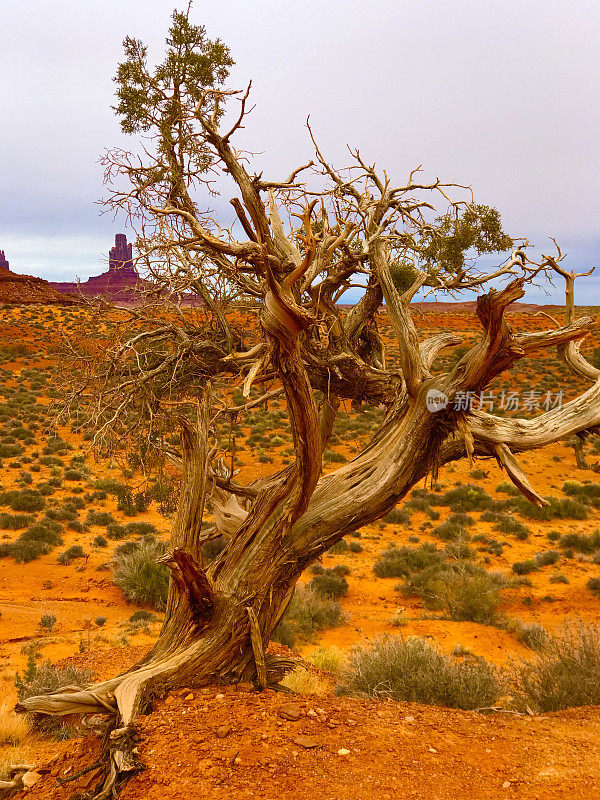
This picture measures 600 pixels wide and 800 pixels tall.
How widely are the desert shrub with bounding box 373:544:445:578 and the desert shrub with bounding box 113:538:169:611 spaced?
4.92m

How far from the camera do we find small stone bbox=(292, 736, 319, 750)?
12.1 feet

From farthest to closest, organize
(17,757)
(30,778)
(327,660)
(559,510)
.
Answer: (559,510), (327,660), (17,757), (30,778)

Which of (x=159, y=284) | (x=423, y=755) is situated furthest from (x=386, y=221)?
(x=423, y=755)

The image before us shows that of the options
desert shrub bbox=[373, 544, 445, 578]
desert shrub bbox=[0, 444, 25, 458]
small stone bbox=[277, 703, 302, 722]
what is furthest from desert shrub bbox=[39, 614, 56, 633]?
desert shrub bbox=[0, 444, 25, 458]

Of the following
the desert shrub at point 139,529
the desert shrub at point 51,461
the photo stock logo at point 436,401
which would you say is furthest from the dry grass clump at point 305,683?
the desert shrub at point 51,461

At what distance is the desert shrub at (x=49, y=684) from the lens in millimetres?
6129

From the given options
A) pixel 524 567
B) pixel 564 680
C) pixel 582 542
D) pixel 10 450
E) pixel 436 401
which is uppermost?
pixel 436 401

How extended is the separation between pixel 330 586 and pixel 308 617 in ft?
5.94

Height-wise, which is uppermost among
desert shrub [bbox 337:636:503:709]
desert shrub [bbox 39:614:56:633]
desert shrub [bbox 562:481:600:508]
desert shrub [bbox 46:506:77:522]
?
desert shrub [bbox 562:481:600:508]

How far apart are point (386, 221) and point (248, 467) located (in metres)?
15.2

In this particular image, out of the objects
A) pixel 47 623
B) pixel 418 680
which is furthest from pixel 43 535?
pixel 418 680

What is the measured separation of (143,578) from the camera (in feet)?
36.1

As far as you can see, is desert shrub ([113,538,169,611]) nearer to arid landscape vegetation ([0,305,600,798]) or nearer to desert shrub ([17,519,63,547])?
arid landscape vegetation ([0,305,600,798])

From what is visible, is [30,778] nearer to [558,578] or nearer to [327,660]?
[327,660]
